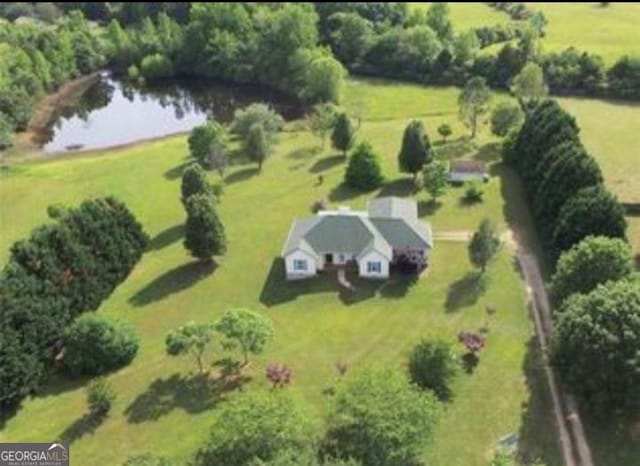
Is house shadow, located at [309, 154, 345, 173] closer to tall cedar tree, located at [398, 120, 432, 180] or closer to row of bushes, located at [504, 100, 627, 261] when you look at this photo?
tall cedar tree, located at [398, 120, 432, 180]

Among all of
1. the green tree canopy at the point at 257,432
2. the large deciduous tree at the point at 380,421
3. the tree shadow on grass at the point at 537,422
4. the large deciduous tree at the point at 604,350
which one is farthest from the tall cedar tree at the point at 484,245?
the green tree canopy at the point at 257,432

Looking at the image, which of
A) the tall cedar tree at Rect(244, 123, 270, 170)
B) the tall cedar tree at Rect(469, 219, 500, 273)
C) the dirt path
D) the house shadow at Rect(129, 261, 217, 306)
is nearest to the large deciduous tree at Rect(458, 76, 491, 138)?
the tall cedar tree at Rect(244, 123, 270, 170)

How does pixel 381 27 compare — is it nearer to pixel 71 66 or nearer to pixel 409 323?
pixel 71 66

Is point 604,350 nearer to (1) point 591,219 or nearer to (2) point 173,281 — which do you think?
(1) point 591,219

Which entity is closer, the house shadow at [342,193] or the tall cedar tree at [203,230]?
the tall cedar tree at [203,230]

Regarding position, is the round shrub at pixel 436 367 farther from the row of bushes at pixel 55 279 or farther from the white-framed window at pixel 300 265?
the row of bushes at pixel 55 279

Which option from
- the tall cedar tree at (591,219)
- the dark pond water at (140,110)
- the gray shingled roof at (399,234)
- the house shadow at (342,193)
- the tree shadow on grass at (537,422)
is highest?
the tall cedar tree at (591,219)
